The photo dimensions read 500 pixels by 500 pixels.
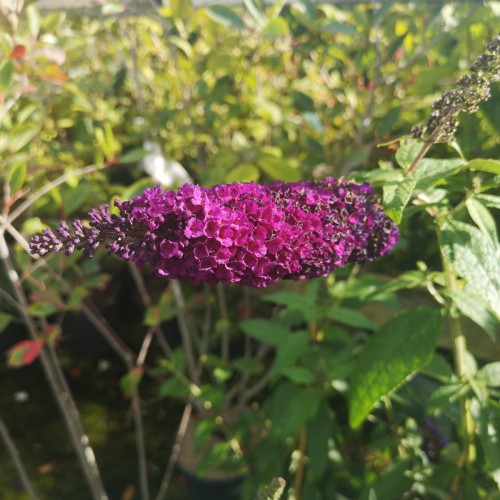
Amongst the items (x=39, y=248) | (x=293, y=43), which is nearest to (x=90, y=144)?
(x=293, y=43)

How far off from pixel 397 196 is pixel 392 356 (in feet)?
0.91

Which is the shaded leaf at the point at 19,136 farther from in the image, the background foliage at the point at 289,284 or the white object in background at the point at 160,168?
the white object in background at the point at 160,168

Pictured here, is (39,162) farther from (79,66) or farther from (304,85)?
(304,85)

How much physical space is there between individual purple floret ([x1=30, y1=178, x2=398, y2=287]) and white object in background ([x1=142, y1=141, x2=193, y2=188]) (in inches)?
32.2

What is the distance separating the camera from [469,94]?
596 millimetres

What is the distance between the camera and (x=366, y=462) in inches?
51.6

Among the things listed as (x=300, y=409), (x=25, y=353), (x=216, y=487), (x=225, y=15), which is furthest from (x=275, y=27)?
(x=216, y=487)

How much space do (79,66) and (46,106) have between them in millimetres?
866

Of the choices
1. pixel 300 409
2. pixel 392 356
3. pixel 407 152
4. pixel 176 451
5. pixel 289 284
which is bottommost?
pixel 176 451

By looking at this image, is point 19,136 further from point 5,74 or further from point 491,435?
point 491,435

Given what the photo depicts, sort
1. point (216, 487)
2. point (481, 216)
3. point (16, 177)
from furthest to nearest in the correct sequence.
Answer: point (216, 487) < point (16, 177) < point (481, 216)

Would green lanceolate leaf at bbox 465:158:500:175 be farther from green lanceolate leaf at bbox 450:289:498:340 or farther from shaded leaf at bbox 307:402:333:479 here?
shaded leaf at bbox 307:402:333:479

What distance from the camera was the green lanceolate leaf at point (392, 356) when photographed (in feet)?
2.46

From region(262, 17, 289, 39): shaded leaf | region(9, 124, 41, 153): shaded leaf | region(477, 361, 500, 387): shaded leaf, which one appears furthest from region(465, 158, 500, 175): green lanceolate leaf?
region(9, 124, 41, 153): shaded leaf
